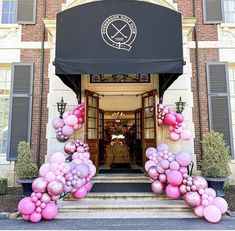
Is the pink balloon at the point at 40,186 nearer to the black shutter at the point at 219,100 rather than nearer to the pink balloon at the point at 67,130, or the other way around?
the pink balloon at the point at 67,130

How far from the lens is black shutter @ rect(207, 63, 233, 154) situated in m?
6.39

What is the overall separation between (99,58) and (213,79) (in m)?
3.82

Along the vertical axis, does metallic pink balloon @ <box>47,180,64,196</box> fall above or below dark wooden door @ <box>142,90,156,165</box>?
below

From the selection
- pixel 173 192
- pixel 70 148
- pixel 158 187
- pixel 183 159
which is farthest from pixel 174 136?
pixel 70 148

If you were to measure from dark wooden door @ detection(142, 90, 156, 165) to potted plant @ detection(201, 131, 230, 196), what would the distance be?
1481 mm

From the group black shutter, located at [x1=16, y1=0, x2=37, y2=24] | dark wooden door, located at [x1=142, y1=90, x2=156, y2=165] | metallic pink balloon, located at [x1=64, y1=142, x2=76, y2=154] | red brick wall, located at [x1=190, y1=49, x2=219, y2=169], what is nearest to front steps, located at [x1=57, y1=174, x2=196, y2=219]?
metallic pink balloon, located at [x1=64, y1=142, x2=76, y2=154]

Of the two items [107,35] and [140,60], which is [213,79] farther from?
[107,35]

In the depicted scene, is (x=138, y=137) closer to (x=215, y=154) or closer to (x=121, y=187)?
A: (x=121, y=187)

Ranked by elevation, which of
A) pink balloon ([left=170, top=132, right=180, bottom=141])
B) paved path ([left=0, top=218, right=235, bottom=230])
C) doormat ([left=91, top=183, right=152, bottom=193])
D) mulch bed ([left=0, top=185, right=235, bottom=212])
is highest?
pink balloon ([left=170, top=132, right=180, bottom=141])

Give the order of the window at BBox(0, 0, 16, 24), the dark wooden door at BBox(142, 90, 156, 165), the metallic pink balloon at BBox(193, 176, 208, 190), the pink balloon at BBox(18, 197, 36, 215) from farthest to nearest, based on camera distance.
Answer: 1. the window at BBox(0, 0, 16, 24)
2. the dark wooden door at BBox(142, 90, 156, 165)
3. the metallic pink balloon at BBox(193, 176, 208, 190)
4. the pink balloon at BBox(18, 197, 36, 215)

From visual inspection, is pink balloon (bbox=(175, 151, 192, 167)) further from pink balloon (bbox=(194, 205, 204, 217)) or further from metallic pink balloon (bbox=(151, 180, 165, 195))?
pink balloon (bbox=(194, 205, 204, 217))

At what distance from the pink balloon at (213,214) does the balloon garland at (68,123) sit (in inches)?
146

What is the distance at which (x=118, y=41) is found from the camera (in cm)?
450

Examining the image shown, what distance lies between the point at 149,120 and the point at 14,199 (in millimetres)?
4116
